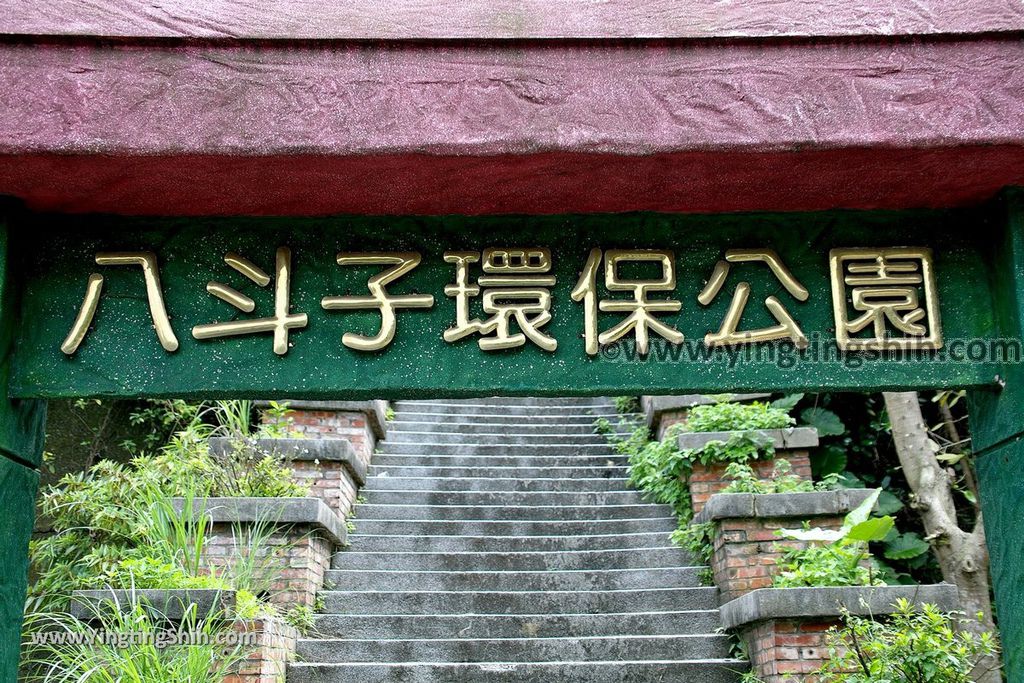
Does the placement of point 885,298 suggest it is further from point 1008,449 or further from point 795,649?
point 795,649

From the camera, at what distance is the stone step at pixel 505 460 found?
7.66 metres

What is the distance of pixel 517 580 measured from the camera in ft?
19.4

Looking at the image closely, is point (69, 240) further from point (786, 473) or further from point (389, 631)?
point (786, 473)

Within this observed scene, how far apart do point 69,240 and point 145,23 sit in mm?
590

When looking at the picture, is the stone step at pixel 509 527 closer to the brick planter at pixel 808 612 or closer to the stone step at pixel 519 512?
the stone step at pixel 519 512

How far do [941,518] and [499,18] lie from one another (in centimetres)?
474

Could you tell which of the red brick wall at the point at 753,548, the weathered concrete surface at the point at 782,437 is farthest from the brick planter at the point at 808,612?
the weathered concrete surface at the point at 782,437

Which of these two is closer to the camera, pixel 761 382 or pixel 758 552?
pixel 761 382

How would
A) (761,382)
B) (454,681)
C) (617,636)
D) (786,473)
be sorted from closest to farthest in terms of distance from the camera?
(761,382) → (454,681) → (617,636) → (786,473)

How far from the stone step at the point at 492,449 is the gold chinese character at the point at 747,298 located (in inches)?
221

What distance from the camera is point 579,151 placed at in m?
2.03

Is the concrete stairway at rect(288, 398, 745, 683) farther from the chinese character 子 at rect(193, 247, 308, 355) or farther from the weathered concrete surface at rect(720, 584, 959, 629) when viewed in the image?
the chinese character 子 at rect(193, 247, 308, 355)

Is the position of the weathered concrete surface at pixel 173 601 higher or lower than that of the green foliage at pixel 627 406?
lower

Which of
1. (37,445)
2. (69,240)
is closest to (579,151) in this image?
(69,240)
